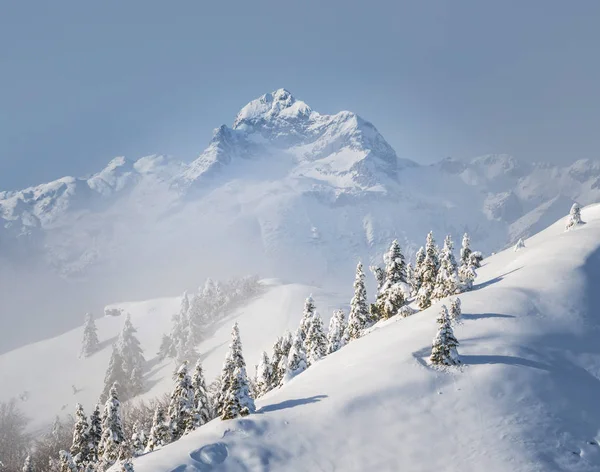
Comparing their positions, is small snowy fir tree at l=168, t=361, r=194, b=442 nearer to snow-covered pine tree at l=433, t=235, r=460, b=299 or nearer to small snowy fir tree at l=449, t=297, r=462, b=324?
small snowy fir tree at l=449, t=297, r=462, b=324

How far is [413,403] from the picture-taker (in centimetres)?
3027

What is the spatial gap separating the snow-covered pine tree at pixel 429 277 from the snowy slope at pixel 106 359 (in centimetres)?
7735

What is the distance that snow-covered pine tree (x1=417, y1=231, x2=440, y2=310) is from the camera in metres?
56.5

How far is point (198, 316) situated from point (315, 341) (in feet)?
346

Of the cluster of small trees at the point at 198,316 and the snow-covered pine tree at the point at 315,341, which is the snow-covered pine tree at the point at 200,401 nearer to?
the snow-covered pine tree at the point at 315,341

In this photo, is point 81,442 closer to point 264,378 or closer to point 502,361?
point 264,378

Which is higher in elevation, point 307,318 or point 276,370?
point 307,318

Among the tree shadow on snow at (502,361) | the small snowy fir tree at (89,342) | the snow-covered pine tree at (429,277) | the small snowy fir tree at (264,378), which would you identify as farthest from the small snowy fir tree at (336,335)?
the small snowy fir tree at (89,342)

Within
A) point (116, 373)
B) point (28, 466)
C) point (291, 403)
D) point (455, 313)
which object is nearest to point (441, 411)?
point (291, 403)

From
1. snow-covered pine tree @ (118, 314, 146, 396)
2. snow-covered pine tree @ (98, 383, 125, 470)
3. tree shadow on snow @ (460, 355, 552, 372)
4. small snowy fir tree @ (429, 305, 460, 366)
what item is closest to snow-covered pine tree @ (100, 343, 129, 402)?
snow-covered pine tree @ (118, 314, 146, 396)

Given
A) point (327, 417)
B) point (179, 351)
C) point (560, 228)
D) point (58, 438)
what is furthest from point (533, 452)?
point (179, 351)

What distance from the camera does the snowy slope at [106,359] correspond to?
481ft

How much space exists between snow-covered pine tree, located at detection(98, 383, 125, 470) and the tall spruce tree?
2891 cm

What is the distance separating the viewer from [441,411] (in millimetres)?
29469
